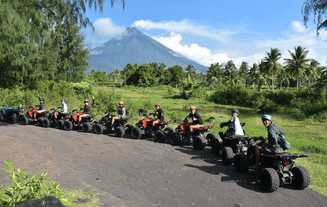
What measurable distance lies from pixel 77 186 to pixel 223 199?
134 inches

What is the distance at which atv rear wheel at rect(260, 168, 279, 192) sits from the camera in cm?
509

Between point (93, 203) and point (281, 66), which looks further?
point (281, 66)

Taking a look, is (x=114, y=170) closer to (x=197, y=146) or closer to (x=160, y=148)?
(x=160, y=148)

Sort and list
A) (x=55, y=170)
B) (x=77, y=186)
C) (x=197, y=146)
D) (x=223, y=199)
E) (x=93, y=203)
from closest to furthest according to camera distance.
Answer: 1. (x=93, y=203)
2. (x=223, y=199)
3. (x=77, y=186)
4. (x=55, y=170)
5. (x=197, y=146)

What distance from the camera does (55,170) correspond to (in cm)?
629

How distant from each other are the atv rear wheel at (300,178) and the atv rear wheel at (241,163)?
45.8 inches

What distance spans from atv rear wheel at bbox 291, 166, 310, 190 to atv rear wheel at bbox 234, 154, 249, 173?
45.8 inches

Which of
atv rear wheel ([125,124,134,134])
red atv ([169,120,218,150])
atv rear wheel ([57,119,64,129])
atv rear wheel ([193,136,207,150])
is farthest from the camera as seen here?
atv rear wheel ([57,119,64,129])

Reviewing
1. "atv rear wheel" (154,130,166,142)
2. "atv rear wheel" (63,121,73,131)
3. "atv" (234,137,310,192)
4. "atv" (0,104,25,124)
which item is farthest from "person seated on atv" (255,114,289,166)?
"atv" (0,104,25,124)

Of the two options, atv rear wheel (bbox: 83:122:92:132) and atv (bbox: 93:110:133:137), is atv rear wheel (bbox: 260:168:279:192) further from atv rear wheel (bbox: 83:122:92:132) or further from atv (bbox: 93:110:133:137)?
atv rear wheel (bbox: 83:122:92:132)

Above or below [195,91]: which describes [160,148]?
below

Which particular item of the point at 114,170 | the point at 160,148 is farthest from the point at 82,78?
the point at 114,170

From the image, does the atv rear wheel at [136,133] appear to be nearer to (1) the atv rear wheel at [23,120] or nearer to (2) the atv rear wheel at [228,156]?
(2) the atv rear wheel at [228,156]

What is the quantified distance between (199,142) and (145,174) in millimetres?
3322
